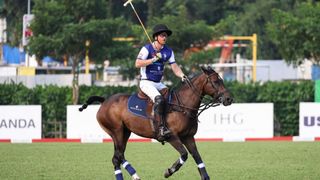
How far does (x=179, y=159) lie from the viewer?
12.9m

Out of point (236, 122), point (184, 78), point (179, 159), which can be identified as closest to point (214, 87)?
point (184, 78)

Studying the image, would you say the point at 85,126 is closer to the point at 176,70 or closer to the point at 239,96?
the point at 239,96

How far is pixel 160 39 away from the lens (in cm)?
1359

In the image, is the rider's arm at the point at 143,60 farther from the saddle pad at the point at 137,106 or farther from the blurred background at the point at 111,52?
the blurred background at the point at 111,52

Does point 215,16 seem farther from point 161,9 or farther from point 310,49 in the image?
point 310,49

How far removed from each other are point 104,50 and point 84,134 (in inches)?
361

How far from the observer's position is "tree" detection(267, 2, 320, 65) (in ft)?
120

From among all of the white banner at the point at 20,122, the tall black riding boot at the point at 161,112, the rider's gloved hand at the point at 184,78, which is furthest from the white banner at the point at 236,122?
the tall black riding boot at the point at 161,112

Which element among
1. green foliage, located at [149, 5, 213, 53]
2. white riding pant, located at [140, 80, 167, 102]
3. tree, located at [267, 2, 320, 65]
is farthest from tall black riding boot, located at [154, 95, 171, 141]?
green foliage, located at [149, 5, 213, 53]

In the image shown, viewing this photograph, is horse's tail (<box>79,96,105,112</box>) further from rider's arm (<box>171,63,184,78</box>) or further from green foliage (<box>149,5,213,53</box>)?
green foliage (<box>149,5,213,53</box>)

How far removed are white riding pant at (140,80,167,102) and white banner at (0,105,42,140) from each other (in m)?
15.2

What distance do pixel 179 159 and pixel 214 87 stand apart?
1.34 meters

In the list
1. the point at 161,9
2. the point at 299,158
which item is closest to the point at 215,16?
the point at 161,9

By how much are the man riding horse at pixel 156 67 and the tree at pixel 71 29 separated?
21181 mm
